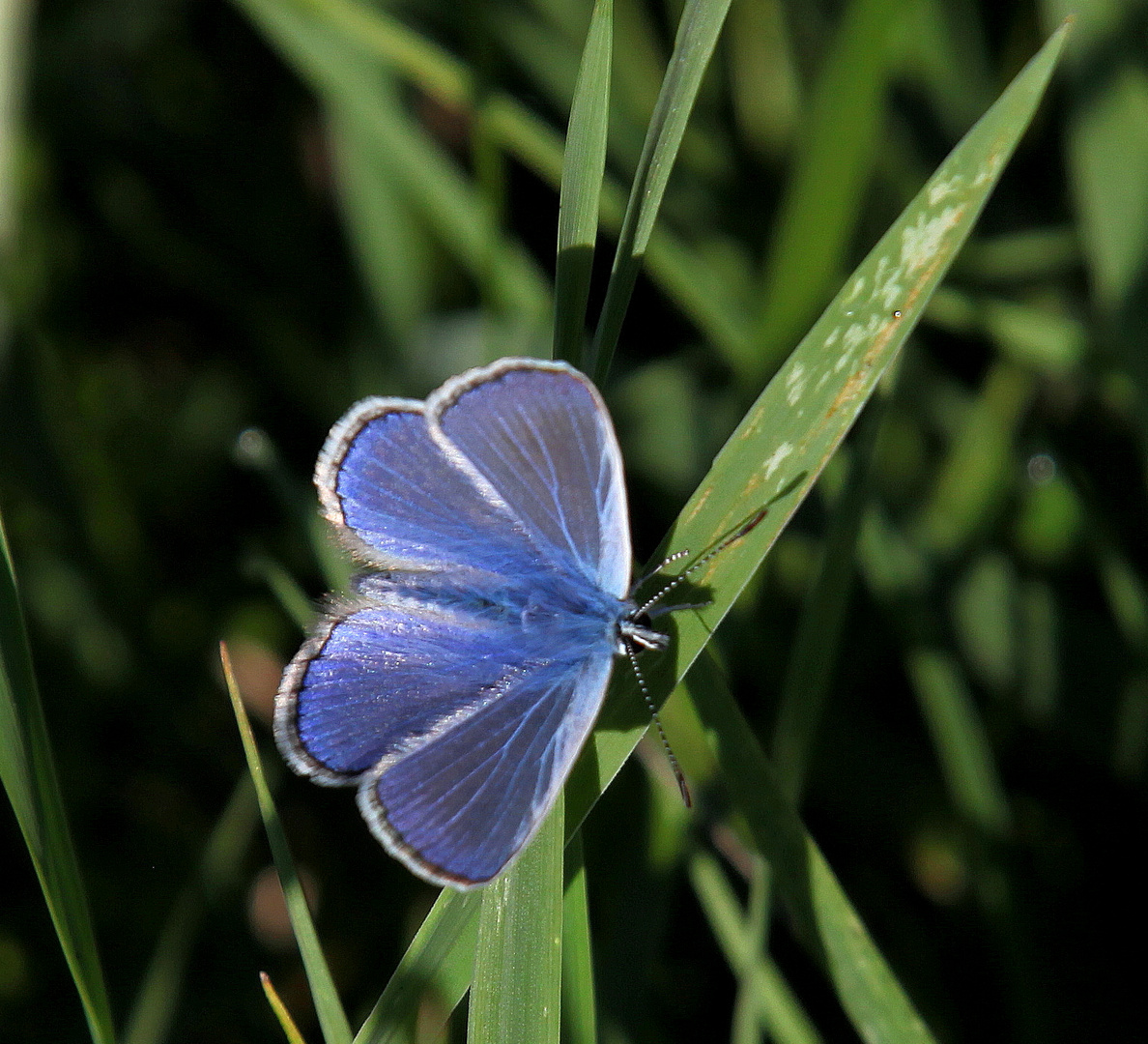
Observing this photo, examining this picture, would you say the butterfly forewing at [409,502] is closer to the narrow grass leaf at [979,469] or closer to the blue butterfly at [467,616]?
the blue butterfly at [467,616]

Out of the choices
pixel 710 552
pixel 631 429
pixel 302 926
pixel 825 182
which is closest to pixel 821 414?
pixel 710 552

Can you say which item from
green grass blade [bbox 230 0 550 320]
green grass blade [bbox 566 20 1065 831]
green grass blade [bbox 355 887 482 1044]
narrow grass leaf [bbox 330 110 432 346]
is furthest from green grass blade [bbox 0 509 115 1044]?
narrow grass leaf [bbox 330 110 432 346]

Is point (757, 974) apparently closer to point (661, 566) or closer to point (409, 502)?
point (661, 566)

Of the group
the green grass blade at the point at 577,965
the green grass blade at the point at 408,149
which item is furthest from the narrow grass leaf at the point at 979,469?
the green grass blade at the point at 577,965

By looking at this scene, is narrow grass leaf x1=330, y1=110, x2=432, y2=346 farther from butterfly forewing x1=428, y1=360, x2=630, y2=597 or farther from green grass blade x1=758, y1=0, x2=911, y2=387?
butterfly forewing x1=428, y1=360, x2=630, y2=597

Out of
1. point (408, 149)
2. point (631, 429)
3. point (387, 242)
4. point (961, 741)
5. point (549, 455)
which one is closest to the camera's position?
point (549, 455)

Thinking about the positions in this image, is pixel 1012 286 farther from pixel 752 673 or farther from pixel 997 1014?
pixel 997 1014
